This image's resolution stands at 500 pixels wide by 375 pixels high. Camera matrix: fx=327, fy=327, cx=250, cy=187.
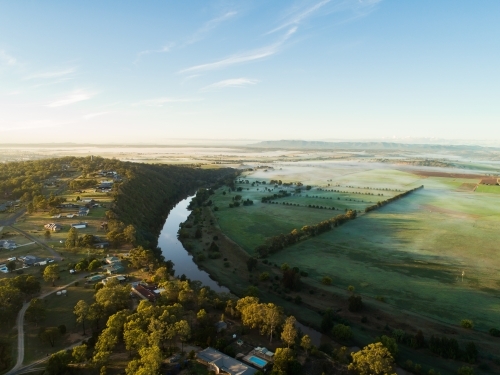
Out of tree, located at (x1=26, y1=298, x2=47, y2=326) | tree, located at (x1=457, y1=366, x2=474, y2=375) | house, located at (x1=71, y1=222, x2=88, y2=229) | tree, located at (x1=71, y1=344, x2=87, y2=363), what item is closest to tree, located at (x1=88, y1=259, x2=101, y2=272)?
tree, located at (x1=26, y1=298, x2=47, y2=326)

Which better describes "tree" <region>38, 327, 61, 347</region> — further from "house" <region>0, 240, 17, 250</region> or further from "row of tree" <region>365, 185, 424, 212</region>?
"row of tree" <region>365, 185, 424, 212</region>

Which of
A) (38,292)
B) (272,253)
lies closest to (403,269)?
(272,253)

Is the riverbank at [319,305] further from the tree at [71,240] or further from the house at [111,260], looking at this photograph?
the tree at [71,240]

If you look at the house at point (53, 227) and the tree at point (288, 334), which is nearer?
the tree at point (288, 334)

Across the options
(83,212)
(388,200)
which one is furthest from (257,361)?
(388,200)

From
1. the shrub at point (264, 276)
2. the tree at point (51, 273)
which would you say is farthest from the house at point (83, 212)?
the shrub at point (264, 276)

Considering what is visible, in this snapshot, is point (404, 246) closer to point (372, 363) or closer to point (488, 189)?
point (372, 363)
